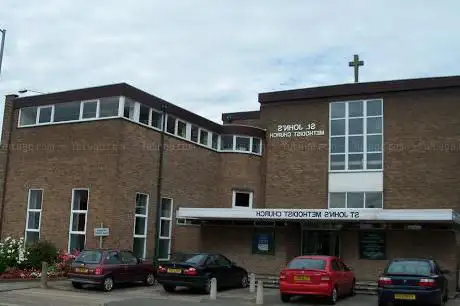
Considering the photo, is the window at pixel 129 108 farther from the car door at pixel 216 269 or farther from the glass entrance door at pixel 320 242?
the glass entrance door at pixel 320 242

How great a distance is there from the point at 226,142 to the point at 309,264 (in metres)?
15.6

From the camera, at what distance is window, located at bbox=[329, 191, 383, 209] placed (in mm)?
28609

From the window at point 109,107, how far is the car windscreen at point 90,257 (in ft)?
23.4

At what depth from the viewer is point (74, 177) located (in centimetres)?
2556

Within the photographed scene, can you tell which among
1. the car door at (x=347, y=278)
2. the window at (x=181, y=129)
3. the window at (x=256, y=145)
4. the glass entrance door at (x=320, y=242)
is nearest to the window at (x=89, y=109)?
the window at (x=181, y=129)

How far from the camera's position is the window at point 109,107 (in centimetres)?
2531

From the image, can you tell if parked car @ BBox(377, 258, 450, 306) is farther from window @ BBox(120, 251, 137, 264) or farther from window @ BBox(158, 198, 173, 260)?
window @ BBox(158, 198, 173, 260)

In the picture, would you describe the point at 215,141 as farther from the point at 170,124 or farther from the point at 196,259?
the point at 196,259

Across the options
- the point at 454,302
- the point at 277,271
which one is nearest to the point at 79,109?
the point at 277,271

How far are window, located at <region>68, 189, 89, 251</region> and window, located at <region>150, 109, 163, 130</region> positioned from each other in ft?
14.9

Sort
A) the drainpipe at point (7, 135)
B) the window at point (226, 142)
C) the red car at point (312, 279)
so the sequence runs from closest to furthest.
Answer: the red car at point (312, 279) < the drainpipe at point (7, 135) < the window at point (226, 142)

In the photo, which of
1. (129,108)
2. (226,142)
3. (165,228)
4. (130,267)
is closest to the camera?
(130,267)

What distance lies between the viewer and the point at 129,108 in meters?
25.7

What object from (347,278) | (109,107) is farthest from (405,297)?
(109,107)
